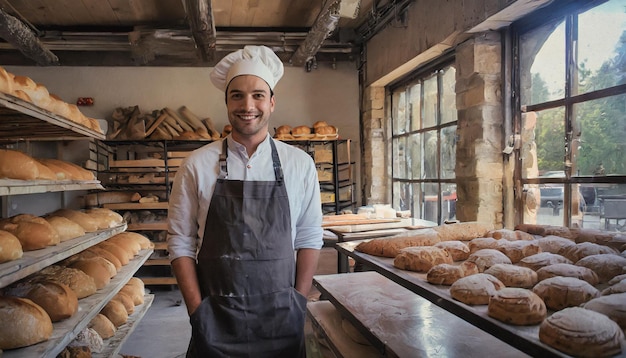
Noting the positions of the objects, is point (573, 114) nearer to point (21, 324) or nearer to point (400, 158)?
point (400, 158)

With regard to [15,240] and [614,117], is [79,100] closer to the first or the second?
[15,240]

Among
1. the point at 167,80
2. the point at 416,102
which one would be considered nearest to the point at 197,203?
the point at 416,102

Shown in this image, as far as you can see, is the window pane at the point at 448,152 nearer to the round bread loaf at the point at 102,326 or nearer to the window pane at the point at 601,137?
the window pane at the point at 601,137

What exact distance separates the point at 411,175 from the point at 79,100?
165 inches

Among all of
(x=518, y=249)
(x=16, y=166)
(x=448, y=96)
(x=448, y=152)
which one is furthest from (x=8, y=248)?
(x=448, y=96)

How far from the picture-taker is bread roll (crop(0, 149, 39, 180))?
2.11m

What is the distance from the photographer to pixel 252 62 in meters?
1.80

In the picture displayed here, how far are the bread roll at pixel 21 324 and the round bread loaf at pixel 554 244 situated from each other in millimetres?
2140

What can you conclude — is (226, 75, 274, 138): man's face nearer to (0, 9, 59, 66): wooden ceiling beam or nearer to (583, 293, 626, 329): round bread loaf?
(583, 293, 626, 329): round bread loaf

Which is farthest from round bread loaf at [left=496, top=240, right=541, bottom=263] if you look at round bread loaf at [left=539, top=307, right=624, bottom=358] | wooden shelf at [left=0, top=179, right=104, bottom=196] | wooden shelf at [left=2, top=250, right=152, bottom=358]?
wooden shelf at [left=0, top=179, right=104, bottom=196]

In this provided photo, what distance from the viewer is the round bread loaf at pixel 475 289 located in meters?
1.27

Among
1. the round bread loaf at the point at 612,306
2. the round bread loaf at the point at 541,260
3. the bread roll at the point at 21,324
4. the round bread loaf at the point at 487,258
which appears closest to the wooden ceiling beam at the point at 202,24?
the bread roll at the point at 21,324

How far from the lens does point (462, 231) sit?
2193 millimetres

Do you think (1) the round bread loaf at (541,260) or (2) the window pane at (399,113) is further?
(2) the window pane at (399,113)
